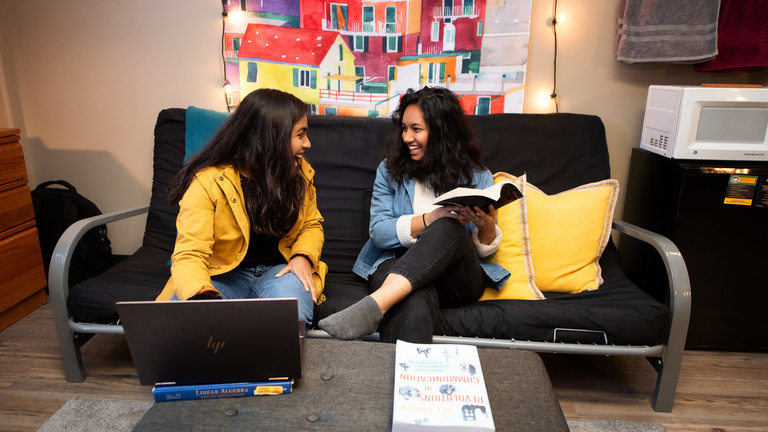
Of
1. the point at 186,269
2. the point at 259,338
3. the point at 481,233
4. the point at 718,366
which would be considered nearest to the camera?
the point at 259,338

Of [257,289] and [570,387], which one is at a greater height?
[257,289]

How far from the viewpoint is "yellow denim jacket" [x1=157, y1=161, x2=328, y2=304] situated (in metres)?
1.28

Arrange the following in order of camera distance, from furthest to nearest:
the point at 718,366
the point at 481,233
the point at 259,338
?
1. the point at 718,366
2. the point at 481,233
3. the point at 259,338

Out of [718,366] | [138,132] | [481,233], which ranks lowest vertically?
[718,366]

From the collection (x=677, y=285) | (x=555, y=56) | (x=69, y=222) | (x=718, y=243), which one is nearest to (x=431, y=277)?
(x=677, y=285)

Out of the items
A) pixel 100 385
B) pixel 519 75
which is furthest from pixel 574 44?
pixel 100 385

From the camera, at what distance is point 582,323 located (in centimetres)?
147

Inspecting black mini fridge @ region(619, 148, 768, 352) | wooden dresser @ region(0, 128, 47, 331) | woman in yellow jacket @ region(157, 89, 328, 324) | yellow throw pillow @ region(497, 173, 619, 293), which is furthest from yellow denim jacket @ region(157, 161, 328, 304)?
black mini fridge @ region(619, 148, 768, 352)

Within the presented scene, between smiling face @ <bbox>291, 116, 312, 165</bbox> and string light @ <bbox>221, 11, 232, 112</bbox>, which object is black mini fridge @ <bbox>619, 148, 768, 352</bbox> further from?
string light @ <bbox>221, 11, 232, 112</bbox>

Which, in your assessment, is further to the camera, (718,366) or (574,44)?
(574,44)

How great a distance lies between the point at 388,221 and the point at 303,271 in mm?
339

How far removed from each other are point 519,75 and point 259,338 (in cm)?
172

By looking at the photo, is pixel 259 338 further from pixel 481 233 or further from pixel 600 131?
pixel 600 131

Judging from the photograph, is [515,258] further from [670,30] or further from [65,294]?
[65,294]
